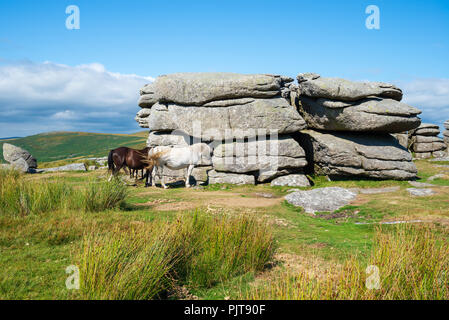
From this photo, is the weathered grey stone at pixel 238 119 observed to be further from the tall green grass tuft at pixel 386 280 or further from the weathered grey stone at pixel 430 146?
the weathered grey stone at pixel 430 146

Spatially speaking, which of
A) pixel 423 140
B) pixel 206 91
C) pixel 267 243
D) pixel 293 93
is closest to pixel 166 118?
pixel 206 91

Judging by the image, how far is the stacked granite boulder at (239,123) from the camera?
59.3 ft

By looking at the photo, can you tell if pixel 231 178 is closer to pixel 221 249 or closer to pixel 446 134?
pixel 221 249

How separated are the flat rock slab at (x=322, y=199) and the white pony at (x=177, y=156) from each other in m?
6.53

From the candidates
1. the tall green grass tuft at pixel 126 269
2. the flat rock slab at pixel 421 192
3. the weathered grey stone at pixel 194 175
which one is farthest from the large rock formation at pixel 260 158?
the tall green grass tuft at pixel 126 269

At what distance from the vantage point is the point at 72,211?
8.55 meters

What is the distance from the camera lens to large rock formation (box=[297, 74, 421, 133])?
17312 millimetres

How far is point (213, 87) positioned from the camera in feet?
60.8

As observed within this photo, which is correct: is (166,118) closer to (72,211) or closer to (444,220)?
(72,211)

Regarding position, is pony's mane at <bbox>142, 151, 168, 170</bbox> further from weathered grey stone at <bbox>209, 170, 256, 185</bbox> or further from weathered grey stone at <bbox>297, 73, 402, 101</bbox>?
weathered grey stone at <bbox>297, 73, 402, 101</bbox>

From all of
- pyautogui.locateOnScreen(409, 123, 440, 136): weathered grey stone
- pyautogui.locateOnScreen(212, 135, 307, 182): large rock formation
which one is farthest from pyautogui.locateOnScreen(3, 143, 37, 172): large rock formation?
pyautogui.locateOnScreen(409, 123, 440, 136): weathered grey stone

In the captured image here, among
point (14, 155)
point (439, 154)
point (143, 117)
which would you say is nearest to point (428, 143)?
point (439, 154)

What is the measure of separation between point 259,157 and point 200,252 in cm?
1279

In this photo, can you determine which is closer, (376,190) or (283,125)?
(376,190)
